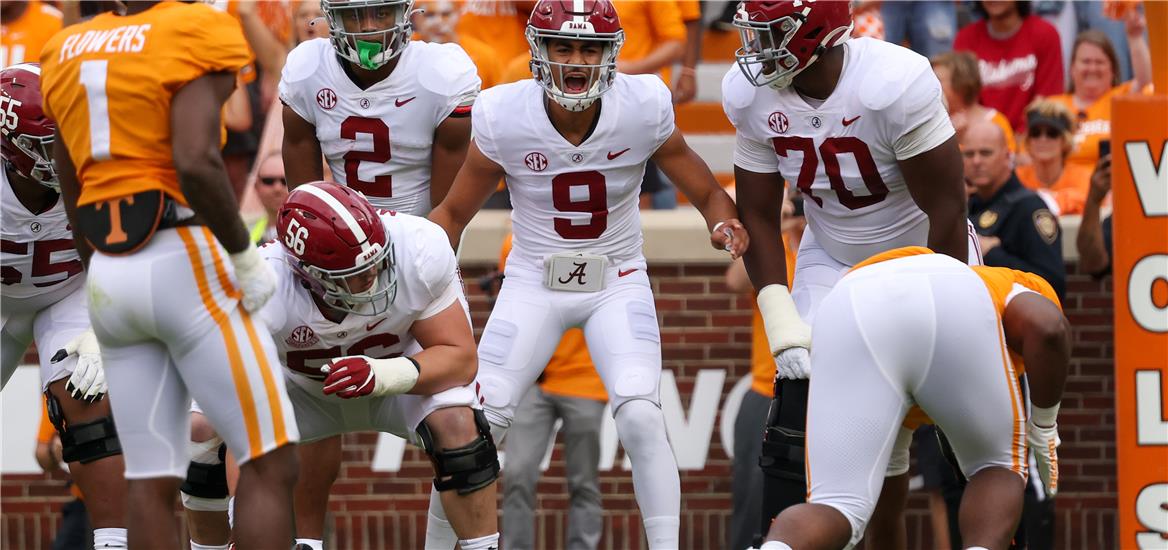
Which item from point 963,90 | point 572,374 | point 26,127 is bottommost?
point 572,374

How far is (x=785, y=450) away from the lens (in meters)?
5.86

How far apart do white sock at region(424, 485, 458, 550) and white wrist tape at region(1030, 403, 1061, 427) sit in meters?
2.01

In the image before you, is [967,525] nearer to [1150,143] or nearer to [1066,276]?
[1150,143]

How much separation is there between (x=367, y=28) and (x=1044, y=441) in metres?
2.78

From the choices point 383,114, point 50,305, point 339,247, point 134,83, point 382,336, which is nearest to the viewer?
point 134,83

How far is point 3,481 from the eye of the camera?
355 inches

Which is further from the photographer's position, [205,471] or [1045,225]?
[1045,225]

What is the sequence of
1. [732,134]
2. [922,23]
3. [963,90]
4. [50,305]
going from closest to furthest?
1. [50,305]
2. [963,90]
3. [922,23]
4. [732,134]

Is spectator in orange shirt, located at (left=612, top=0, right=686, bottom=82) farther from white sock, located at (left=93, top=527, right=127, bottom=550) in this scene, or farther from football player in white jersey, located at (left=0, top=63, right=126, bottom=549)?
white sock, located at (left=93, top=527, right=127, bottom=550)

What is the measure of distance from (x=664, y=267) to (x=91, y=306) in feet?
14.3

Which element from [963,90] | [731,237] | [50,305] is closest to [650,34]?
[963,90]

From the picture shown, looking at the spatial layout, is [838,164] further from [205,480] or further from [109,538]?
[109,538]

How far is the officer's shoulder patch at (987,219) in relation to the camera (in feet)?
25.9

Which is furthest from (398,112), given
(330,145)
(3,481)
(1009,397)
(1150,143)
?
(3,481)
